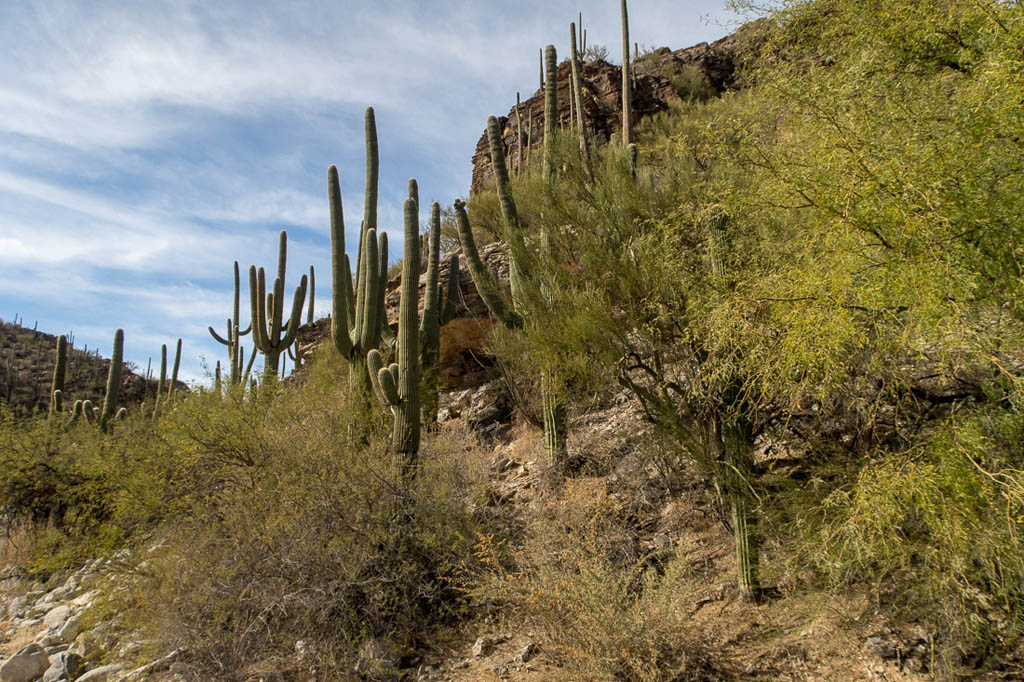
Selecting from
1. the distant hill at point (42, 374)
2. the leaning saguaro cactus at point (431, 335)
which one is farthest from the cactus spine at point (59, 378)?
the leaning saguaro cactus at point (431, 335)

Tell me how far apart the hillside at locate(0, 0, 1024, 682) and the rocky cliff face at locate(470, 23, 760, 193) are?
36.9ft

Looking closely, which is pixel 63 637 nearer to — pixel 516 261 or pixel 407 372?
pixel 407 372

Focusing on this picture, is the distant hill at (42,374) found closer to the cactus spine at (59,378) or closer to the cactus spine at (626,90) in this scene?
the cactus spine at (59,378)

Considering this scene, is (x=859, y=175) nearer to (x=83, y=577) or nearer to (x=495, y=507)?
(x=495, y=507)

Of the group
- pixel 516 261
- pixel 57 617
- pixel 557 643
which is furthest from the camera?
pixel 516 261

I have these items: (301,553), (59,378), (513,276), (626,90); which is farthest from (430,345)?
(59,378)

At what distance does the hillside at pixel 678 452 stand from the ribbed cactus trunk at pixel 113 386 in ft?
16.5

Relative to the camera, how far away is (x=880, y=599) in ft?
18.6

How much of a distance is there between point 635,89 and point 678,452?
1811 cm

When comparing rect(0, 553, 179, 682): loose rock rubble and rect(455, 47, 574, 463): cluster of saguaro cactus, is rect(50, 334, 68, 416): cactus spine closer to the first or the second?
rect(0, 553, 179, 682): loose rock rubble

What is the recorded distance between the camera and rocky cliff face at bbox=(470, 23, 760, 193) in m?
21.0

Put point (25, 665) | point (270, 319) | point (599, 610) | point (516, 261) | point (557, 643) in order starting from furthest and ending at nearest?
Result: point (270, 319) < point (516, 261) < point (25, 665) < point (557, 643) < point (599, 610)

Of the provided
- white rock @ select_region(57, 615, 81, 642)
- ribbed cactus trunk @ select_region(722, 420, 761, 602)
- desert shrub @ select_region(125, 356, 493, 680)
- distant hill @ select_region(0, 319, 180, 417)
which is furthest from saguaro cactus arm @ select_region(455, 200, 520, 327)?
distant hill @ select_region(0, 319, 180, 417)

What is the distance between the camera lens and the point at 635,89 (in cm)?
2200
